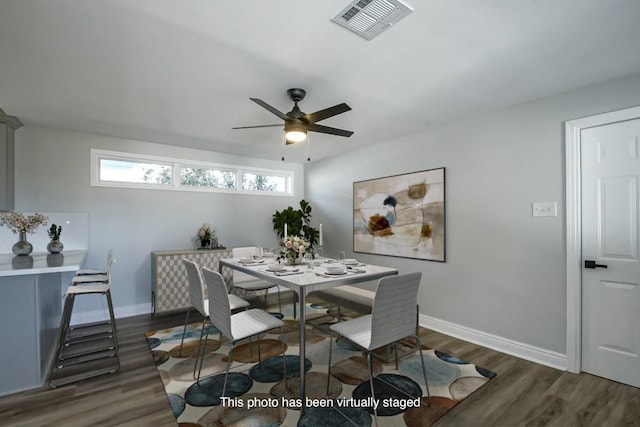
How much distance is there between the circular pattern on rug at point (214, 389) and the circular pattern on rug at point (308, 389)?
25 cm

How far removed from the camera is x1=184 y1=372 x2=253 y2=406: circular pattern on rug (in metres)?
2.14

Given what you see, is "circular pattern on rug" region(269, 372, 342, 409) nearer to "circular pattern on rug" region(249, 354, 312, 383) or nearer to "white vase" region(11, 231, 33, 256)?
"circular pattern on rug" region(249, 354, 312, 383)

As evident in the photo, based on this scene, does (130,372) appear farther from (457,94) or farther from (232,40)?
(457,94)

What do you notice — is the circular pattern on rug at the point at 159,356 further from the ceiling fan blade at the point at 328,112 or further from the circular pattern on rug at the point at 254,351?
the ceiling fan blade at the point at 328,112

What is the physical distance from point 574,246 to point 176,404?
3398mm

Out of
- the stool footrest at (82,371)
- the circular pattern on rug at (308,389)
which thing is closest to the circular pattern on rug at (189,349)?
the stool footrest at (82,371)

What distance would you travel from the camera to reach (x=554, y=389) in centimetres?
230

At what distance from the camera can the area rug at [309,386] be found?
1.97 meters

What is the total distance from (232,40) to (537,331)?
349cm

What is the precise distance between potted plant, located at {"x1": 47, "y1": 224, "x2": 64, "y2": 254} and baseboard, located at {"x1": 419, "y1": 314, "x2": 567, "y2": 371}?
434cm

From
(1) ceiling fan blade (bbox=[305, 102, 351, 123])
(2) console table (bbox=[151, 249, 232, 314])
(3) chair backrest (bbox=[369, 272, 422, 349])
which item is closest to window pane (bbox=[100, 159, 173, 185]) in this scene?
(2) console table (bbox=[151, 249, 232, 314])

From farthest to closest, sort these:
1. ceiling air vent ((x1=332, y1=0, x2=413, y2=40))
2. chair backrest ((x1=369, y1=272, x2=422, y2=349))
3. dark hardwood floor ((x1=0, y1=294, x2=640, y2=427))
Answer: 1. dark hardwood floor ((x1=0, y1=294, x2=640, y2=427))
2. chair backrest ((x1=369, y1=272, x2=422, y2=349))
3. ceiling air vent ((x1=332, y1=0, x2=413, y2=40))

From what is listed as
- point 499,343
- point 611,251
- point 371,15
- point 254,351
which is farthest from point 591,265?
point 254,351

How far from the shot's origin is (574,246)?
2555 mm
